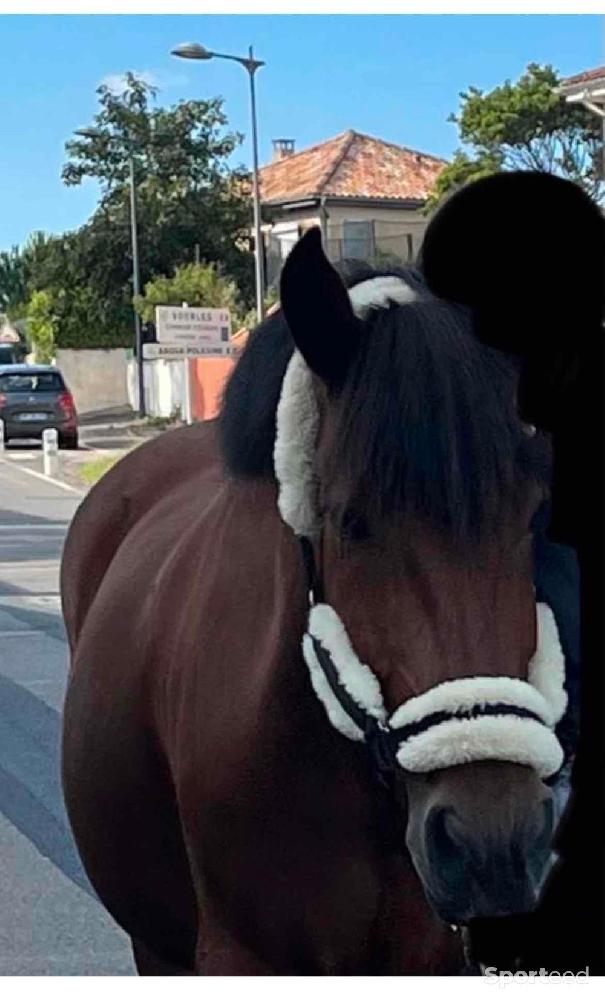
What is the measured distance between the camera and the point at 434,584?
1859mm

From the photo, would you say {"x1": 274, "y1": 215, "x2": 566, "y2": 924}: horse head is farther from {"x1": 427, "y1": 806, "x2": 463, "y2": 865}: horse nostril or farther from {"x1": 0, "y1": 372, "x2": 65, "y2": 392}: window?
{"x1": 0, "y1": 372, "x2": 65, "y2": 392}: window

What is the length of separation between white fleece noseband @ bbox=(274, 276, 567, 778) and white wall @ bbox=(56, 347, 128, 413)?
3361 centimetres

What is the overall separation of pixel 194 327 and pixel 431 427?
66.6ft

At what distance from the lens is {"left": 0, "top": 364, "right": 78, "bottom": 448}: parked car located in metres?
25.9

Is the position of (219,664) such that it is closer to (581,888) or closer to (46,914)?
(581,888)

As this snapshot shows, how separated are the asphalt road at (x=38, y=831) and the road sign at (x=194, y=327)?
1091 centimetres

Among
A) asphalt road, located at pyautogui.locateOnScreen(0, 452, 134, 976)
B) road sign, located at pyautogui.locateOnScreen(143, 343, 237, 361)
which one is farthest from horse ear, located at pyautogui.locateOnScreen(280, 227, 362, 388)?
road sign, located at pyautogui.locateOnScreen(143, 343, 237, 361)

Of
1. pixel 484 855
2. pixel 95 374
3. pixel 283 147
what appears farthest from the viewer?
pixel 95 374

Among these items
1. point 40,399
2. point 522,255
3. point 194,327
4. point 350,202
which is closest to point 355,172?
point 350,202

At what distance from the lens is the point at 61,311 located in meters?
35.1

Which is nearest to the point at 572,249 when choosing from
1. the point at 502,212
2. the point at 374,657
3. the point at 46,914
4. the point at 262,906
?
the point at 502,212

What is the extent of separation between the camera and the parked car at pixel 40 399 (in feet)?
85.1

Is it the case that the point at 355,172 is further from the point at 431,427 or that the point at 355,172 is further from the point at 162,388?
the point at 431,427

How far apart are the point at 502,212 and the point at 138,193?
27831mm
